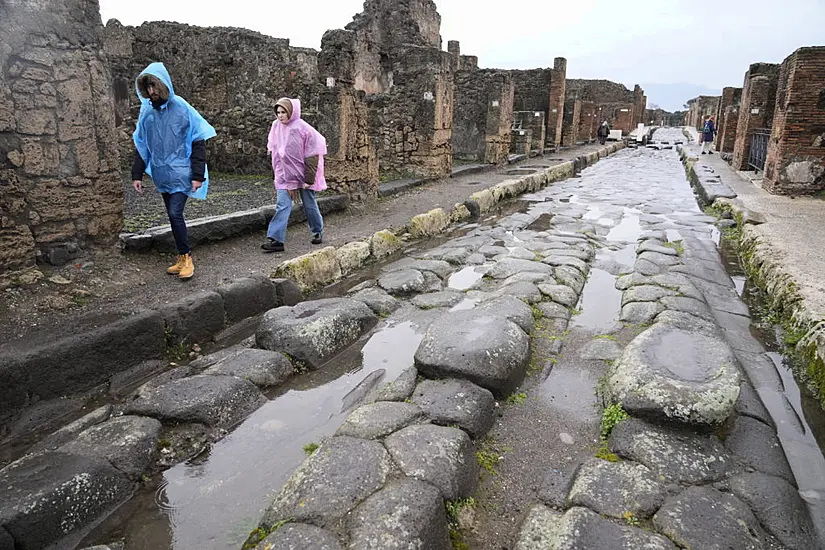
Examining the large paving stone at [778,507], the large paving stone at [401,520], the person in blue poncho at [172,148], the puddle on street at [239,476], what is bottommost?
the puddle on street at [239,476]

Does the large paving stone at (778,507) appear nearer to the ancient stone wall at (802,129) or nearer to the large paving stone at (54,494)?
the large paving stone at (54,494)

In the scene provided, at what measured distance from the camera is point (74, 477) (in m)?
2.20

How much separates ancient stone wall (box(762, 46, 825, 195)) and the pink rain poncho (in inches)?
344

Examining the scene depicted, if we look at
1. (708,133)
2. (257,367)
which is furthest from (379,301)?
(708,133)

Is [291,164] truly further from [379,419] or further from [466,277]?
[379,419]

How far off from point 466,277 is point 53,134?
369cm

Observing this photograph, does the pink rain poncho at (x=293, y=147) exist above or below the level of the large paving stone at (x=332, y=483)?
above

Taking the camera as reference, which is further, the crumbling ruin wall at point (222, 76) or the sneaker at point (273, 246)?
the crumbling ruin wall at point (222, 76)

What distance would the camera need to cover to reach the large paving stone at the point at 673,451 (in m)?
2.33

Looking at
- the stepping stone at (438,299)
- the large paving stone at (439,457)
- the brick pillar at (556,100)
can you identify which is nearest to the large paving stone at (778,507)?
the large paving stone at (439,457)

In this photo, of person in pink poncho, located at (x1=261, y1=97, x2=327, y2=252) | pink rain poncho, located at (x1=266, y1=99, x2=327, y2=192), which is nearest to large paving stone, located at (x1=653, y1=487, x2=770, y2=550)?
person in pink poncho, located at (x1=261, y1=97, x2=327, y2=252)

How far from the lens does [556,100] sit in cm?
2089

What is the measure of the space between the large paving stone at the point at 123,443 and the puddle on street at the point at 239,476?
0.46 feet

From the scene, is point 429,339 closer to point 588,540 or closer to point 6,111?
point 588,540
